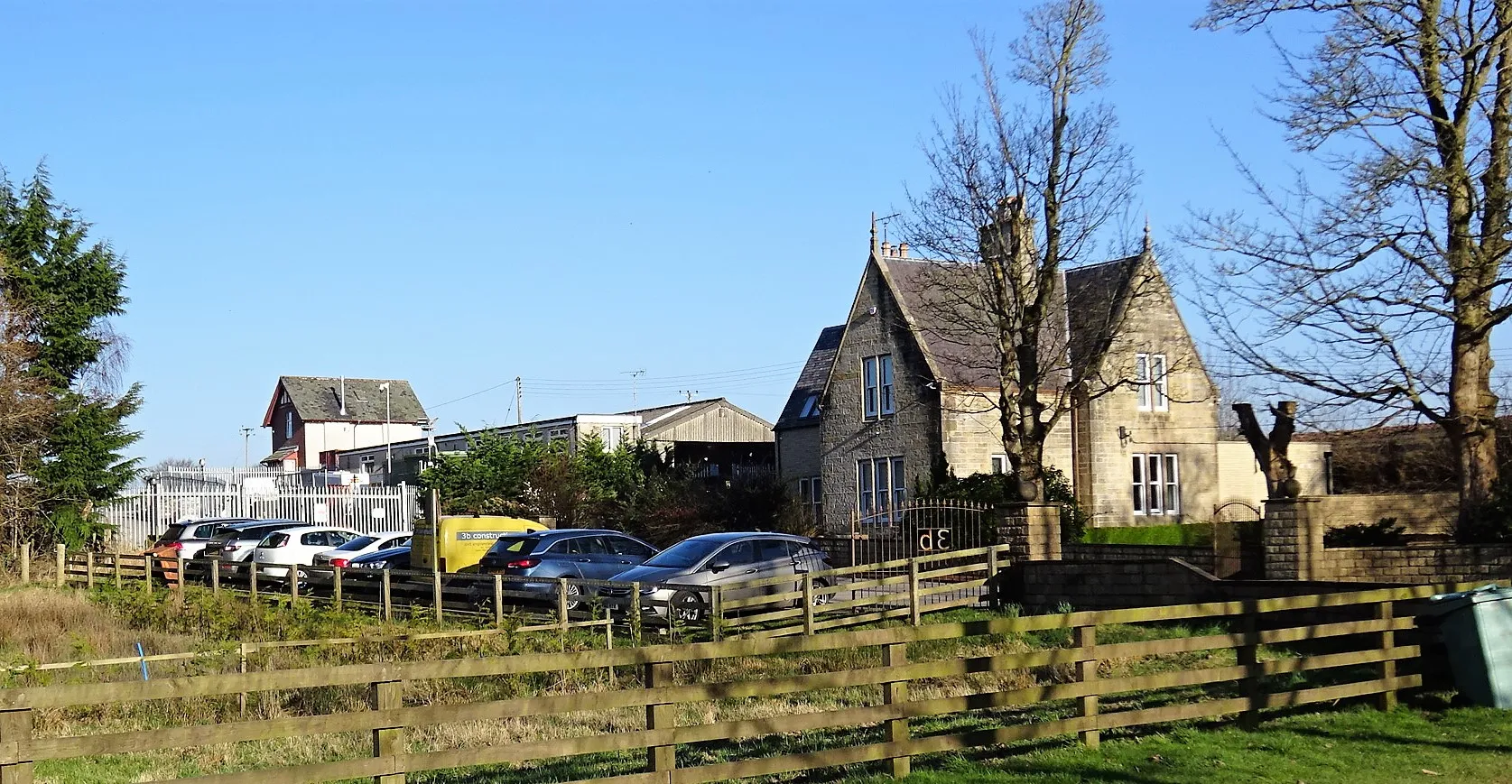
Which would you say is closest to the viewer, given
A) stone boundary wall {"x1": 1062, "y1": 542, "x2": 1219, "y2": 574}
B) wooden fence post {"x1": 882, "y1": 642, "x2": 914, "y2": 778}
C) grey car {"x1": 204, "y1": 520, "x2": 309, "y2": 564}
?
wooden fence post {"x1": 882, "y1": 642, "x2": 914, "y2": 778}

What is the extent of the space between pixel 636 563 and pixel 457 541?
3.93 m

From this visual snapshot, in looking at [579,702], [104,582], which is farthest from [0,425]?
[579,702]

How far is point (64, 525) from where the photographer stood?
37.0 metres

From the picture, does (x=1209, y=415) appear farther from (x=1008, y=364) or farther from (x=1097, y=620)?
(x=1097, y=620)

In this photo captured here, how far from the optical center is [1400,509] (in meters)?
31.1

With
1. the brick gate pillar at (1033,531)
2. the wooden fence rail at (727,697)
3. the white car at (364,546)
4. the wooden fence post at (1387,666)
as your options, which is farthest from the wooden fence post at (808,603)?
the white car at (364,546)

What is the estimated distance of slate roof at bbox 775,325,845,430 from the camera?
1802 inches

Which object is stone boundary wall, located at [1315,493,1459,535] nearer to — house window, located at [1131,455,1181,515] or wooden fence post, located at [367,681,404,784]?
house window, located at [1131,455,1181,515]

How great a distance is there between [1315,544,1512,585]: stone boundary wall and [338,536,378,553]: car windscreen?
70.7 ft

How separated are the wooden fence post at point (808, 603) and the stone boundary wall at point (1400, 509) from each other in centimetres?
1518

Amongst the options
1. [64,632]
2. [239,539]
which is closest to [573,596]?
[64,632]

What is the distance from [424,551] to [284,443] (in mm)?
56868

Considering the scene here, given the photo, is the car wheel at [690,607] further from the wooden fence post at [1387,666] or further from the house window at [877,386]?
the house window at [877,386]

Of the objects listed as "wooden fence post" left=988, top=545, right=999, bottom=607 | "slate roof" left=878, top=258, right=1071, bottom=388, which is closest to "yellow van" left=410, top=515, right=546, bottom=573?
"wooden fence post" left=988, top=545, right=999, bottom=607
